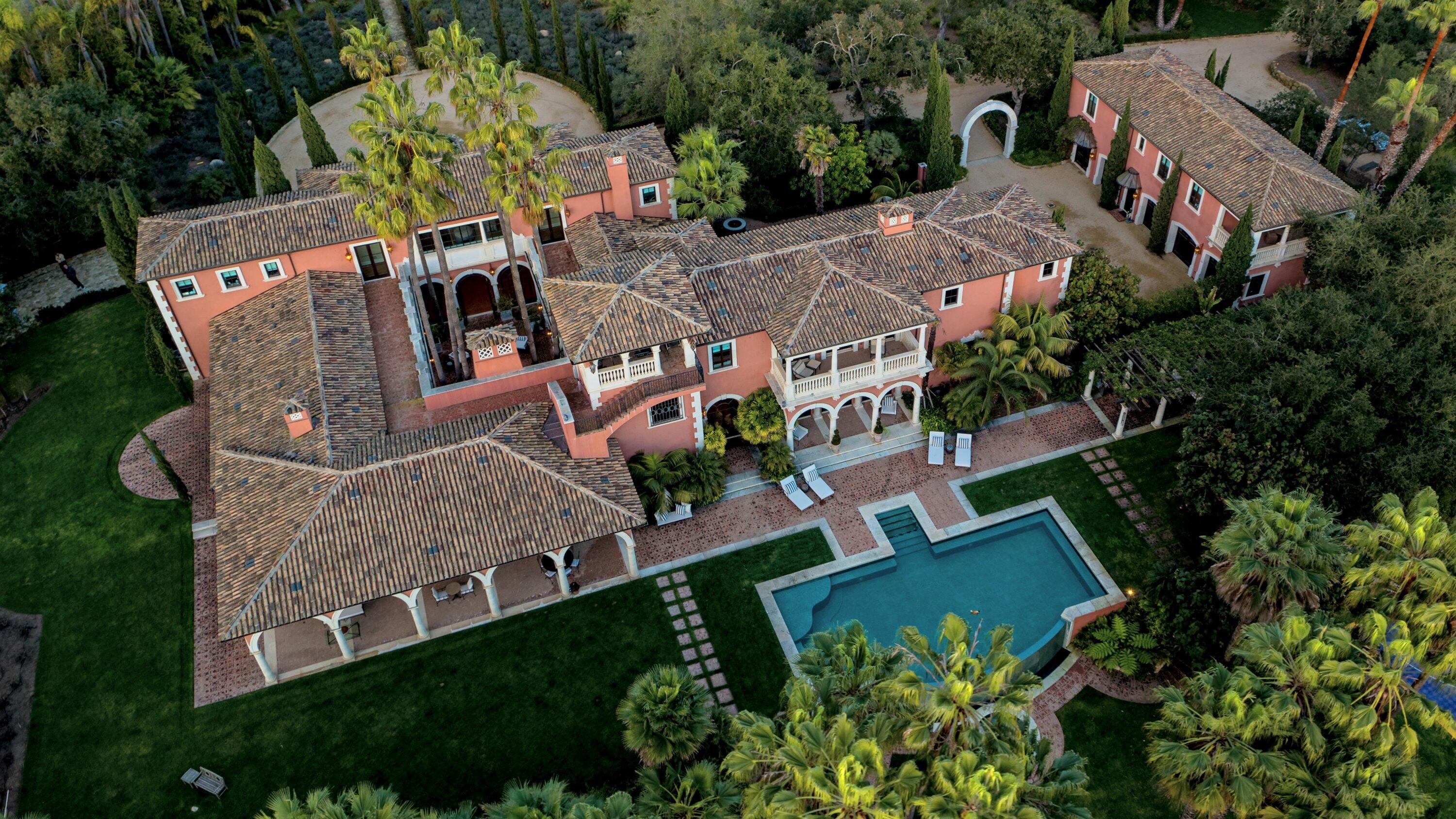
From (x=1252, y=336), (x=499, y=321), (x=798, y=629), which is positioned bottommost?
(x=798, y=629)

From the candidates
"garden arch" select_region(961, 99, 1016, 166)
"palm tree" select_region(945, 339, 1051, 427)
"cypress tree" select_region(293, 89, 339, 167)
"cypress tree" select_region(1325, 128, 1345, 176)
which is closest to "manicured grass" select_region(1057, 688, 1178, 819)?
"palm tree" select_region(945, 339, 1051, 427)

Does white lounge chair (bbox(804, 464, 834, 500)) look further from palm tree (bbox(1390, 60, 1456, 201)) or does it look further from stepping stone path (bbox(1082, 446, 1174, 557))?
palm tree (bbox(1390, 60, 1456, 201))

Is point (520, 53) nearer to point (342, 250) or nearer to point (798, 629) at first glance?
point (342, 250)

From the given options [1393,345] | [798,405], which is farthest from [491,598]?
[1393,345]

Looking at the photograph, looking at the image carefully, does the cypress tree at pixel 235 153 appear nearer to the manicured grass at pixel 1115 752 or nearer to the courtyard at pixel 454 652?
the courtyard at pixel 454 652

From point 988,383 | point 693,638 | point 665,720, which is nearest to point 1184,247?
point 988,383
